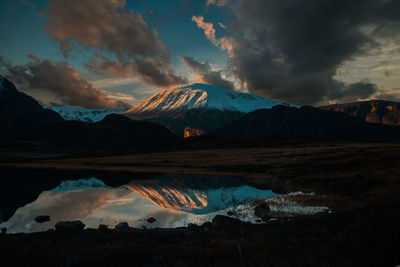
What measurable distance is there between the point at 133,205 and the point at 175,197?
7.16 m

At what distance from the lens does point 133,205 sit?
34531 millimetres

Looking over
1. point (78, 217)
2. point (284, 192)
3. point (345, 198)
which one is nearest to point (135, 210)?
point (78, 217)

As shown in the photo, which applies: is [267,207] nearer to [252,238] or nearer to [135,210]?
[252,238]

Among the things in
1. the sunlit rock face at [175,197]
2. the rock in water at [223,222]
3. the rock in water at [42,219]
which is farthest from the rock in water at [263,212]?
the rock in water at [42,219]

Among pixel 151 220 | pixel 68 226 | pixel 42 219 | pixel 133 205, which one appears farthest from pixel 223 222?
pixel 42 219

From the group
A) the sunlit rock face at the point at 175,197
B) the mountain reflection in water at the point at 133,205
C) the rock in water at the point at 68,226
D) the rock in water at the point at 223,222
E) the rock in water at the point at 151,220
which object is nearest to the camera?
the rock in water at the point at 223,222

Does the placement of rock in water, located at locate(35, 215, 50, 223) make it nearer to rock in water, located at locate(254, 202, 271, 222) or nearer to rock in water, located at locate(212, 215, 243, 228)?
rock in water, located at locate(212, 215, 243, 228)

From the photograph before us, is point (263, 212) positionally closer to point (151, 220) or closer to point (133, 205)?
point (151, 220)

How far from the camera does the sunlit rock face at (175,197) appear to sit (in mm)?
34062

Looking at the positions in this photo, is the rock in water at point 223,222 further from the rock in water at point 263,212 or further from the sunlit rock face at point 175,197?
the sunlit rock face at point 175,197

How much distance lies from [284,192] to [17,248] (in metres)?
34.3

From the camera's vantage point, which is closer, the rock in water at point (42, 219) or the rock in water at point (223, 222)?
the rock in water at point (223, 222)

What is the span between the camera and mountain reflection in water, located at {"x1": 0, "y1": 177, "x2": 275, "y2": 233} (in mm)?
25781

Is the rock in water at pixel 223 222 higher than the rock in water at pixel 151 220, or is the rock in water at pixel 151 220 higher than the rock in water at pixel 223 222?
the rock in water at pixel 223 222
